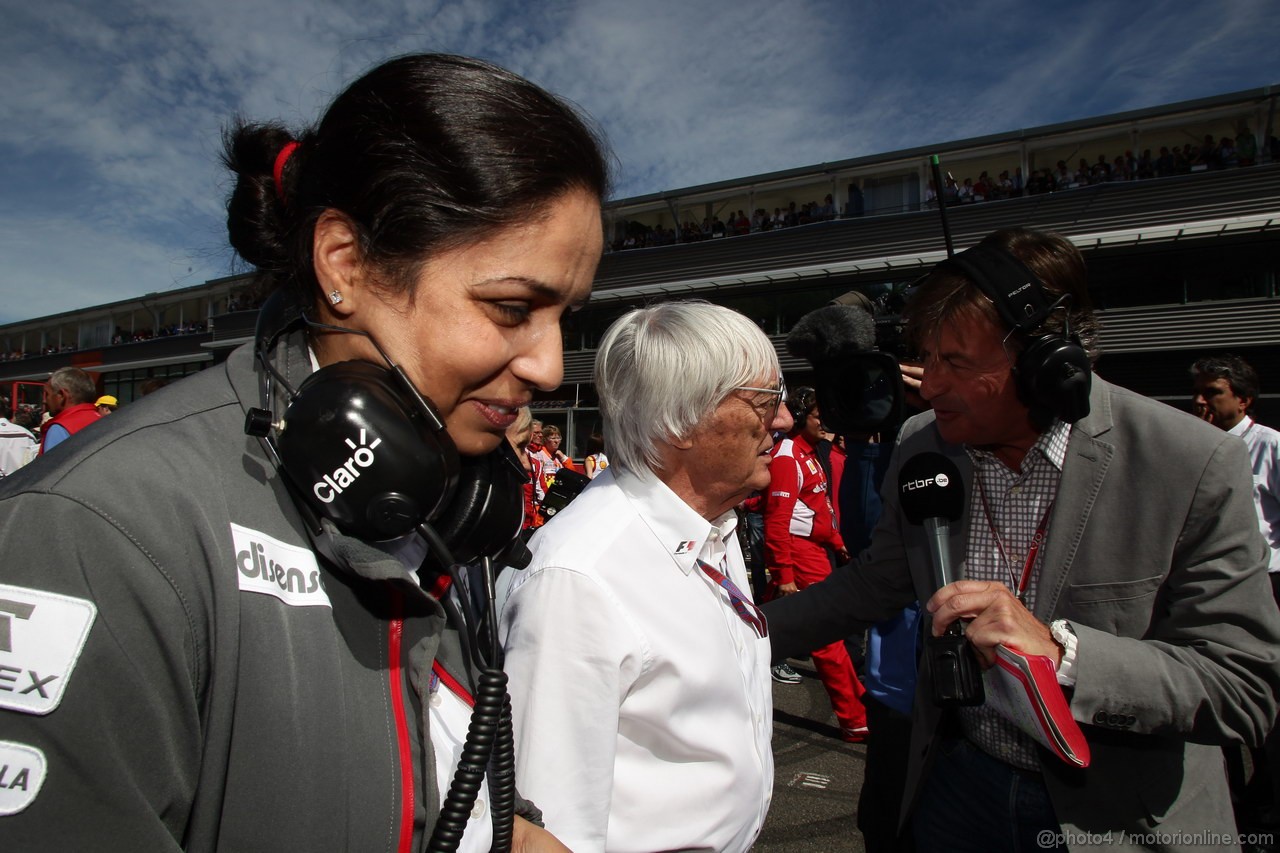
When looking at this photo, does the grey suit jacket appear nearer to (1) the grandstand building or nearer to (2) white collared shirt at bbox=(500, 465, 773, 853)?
(2) white collared shirt at bbox=(500, 465, 773, 853)

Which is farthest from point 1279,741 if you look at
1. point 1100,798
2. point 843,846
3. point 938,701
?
point 938,701

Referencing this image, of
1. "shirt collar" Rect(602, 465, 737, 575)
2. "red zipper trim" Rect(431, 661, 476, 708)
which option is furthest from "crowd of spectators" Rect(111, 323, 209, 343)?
"red zipper trim" Rect(431, 661, 476, 708)

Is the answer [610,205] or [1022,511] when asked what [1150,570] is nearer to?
[1022,511]

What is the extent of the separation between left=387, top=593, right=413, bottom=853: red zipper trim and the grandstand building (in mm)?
13786

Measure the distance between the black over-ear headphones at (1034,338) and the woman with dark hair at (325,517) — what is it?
1.17 meters

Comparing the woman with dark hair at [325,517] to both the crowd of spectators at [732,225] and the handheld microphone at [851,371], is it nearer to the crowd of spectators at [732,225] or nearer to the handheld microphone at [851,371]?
the handheld microphone at [851,371]

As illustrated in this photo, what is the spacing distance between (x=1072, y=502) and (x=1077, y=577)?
0.19 m

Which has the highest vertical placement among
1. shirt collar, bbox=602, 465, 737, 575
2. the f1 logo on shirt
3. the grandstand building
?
the grandstand building

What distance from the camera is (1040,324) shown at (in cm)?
186

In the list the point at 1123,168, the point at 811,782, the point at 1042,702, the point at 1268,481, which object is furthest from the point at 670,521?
the point at 1123,168

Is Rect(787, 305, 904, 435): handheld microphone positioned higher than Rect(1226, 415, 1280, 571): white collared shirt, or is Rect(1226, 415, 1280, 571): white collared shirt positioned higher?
Rect(787, 305, 904, 435): handheld microphone

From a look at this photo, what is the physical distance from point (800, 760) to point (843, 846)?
3.20 ft

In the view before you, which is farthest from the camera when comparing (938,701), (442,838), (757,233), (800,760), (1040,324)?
(757,233)

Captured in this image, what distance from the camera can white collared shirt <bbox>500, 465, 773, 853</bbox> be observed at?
1.48 meters
